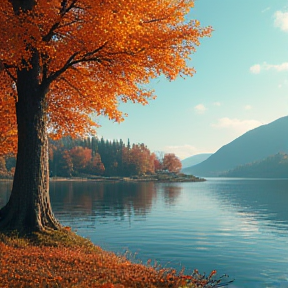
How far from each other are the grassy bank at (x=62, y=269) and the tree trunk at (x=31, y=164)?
107 centimetres

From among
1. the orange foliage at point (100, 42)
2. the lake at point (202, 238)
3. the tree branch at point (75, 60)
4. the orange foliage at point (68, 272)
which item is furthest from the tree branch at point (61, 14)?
the lake at point (202, 238)

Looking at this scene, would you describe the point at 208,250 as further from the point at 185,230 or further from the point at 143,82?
the point at 143,82

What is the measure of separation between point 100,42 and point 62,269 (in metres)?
8.67

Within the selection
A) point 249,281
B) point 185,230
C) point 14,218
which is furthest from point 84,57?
point 185,230

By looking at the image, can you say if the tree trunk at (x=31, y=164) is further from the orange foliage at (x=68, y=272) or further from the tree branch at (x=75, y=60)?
the orange foliage at (x=68, y=272)

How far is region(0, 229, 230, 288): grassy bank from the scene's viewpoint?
885 centimetres

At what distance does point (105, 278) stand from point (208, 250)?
47.5ft

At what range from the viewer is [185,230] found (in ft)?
98.1

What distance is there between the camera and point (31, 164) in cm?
1443

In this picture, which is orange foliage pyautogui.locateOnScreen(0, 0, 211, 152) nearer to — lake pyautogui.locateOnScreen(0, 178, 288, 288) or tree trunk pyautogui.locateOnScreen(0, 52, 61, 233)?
tree trunk pyautogui.locateOnScreen(0, 52, 61, 233)

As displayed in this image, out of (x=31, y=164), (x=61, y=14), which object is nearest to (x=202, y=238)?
(x=31, y=164)

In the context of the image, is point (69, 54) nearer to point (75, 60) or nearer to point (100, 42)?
point (75, 60)

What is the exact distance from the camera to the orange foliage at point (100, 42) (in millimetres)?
12688

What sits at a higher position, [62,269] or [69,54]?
[69,54]
